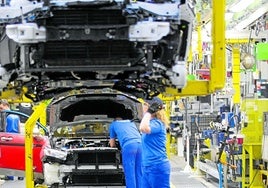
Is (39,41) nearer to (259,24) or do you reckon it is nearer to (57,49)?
(57,49)

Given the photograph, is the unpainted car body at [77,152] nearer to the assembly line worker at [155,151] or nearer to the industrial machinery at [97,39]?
the assembly line worker at [155,151]

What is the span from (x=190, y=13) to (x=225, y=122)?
7499mm

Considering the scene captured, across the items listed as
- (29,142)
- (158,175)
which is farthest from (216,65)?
(29,142)

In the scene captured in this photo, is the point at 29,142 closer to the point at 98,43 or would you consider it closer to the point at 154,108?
the point at 154,108

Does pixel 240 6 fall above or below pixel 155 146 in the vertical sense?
above

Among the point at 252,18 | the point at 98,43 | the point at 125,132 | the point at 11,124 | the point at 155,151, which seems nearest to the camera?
the point at 98,43

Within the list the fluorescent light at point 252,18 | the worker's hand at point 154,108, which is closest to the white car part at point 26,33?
the worker's hand at point 154,108

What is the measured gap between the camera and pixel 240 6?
50.9 feet

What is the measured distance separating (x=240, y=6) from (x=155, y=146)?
8216 millimetres

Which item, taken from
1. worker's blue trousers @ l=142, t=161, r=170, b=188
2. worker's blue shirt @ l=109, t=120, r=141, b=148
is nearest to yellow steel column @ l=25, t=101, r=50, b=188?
worker's blue shirt @ l=109, t=120, r=141, b=148

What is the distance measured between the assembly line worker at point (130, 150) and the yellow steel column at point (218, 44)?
2915 mm

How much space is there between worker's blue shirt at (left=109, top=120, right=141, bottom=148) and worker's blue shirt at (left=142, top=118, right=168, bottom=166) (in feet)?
2.88

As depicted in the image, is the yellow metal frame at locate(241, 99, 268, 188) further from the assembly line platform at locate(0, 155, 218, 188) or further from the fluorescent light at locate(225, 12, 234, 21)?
the fluorescent light at locate(225, 12, 234, 21)

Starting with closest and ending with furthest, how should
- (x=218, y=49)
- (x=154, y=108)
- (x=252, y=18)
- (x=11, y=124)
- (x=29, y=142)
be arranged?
(x=218, y=49) → (x=154, y=108) → (x=29, y=142) → (x=11, y=124) → (x=252, y=18)
